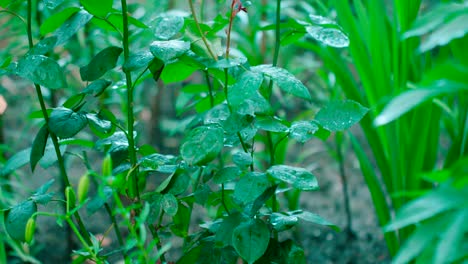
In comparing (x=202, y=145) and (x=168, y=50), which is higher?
(x=168, y=50)

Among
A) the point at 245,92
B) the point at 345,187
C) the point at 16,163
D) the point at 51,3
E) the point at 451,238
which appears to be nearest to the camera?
the point at 451,238

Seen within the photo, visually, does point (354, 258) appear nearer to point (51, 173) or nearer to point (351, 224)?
point (351, 224)

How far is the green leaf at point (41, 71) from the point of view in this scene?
74cm

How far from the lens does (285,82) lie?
0.70 metres

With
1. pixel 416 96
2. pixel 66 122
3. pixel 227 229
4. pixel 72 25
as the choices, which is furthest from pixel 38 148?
pixel 416 96

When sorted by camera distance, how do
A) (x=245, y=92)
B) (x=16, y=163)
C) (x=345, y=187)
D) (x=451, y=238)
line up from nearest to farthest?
(x=451, y=238), (x=245, y=92), (x=16, y=163), (x=345, y=187)

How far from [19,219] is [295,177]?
38 centimetres

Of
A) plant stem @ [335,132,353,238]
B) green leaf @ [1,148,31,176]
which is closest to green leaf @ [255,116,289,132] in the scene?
green leaf @ [1,148,31,176]

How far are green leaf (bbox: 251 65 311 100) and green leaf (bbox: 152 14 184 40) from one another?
0.39 ft

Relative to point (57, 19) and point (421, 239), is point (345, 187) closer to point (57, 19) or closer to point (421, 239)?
point (57, 19)

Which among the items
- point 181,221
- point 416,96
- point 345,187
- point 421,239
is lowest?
point 345,187

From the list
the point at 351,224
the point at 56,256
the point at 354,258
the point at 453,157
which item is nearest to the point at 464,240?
the point at 453,157

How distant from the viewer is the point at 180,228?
34.9 inches

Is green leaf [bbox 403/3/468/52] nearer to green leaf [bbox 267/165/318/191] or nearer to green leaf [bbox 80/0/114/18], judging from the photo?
green leaf [bbox 267/165/318/191]
